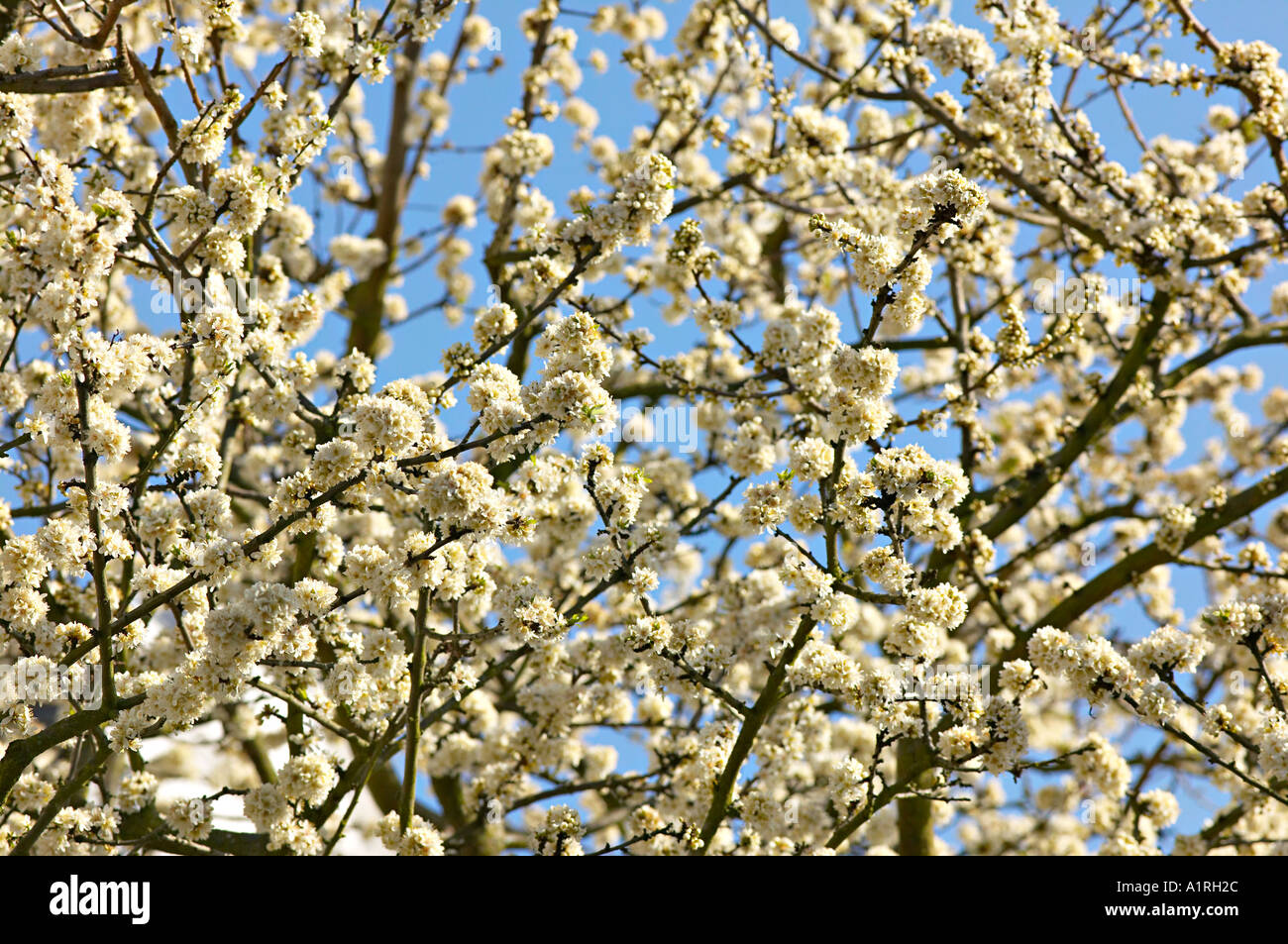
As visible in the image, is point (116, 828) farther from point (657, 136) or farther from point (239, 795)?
point (657, 136)

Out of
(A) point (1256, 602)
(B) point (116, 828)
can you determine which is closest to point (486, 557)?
(B) point (116, 828)

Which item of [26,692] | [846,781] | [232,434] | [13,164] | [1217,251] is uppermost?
[13,164]

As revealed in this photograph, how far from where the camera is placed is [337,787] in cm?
690

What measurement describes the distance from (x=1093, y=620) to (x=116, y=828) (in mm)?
9736

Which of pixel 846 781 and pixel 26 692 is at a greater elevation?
pixel 26 692

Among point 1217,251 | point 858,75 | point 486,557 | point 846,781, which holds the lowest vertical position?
point 846,781

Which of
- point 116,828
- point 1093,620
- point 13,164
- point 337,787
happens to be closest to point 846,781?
point 337,787

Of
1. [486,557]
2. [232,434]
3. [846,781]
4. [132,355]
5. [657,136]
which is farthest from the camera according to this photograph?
[657,136]

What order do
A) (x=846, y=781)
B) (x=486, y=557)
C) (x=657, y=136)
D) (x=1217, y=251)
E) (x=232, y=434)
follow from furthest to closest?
(x=657, y=136) → (x=1217, y=251) → (x=232, y=434) → (x=846, y=781) → (x=486, y=557)

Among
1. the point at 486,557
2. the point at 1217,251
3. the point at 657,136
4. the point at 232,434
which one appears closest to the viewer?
the point at 486,557

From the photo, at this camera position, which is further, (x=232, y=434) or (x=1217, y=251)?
(x=1217, y=251)

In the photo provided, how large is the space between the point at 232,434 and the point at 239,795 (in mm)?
2468

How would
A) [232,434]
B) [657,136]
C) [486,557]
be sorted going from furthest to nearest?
[657,136]
[232,434]
[486,557]

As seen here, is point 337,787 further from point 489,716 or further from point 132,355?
point 132,355
